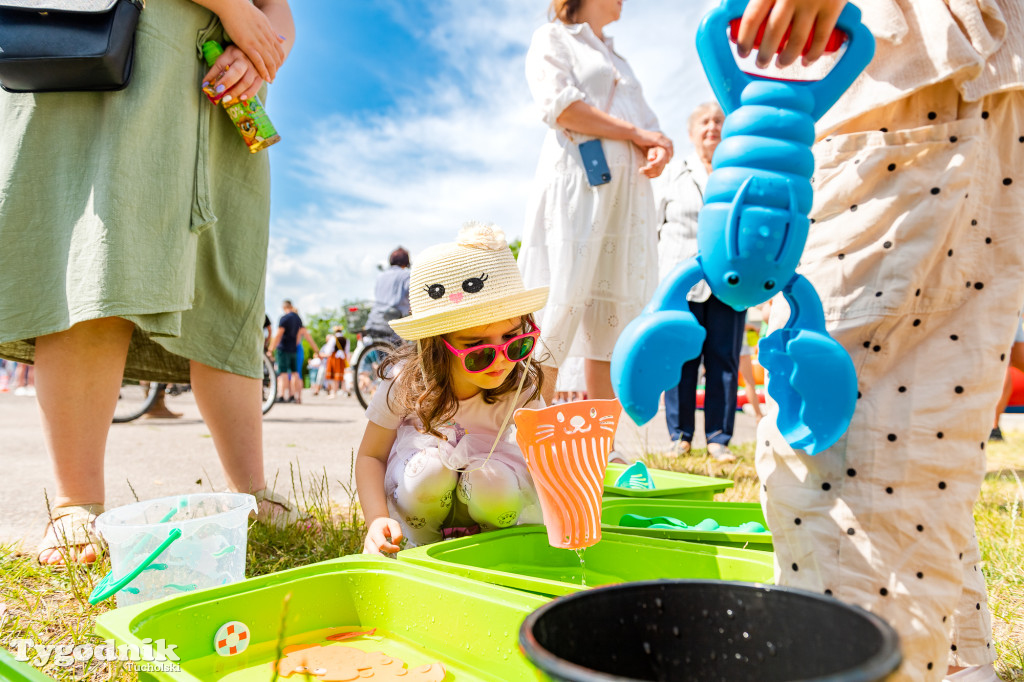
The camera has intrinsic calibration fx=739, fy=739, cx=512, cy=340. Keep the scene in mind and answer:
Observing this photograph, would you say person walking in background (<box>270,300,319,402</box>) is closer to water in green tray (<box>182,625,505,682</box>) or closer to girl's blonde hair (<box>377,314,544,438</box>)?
girl's blonde hair (<box>377,314,544,438</box>)

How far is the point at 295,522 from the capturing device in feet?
6.24

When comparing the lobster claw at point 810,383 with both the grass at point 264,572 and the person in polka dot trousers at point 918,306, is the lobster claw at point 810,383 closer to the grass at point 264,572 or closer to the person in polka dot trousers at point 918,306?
the person in polka dot trousers at point 918,306

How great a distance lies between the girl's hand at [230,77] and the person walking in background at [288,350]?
8578 mm

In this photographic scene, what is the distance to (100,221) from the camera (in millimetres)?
1582

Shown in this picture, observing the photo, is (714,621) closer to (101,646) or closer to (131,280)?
(101,646)

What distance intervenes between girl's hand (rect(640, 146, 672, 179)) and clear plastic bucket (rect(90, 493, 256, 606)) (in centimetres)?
188

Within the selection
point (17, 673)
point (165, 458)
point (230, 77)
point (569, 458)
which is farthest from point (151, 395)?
point (17, 673)

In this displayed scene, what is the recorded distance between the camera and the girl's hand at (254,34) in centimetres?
179

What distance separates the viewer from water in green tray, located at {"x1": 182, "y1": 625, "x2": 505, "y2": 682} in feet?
3.78

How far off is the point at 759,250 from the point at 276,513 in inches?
61.0

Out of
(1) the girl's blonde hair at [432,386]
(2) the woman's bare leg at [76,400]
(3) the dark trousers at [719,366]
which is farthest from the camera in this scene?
(3) the dark trousers at [719,366]

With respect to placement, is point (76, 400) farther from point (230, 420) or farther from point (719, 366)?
point (719, 366)

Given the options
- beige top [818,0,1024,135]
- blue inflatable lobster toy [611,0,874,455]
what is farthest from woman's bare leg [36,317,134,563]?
beige top [818,0,1024,135]

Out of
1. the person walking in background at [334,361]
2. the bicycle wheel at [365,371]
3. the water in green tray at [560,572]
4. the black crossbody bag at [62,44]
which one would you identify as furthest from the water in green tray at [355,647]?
the person walking in background at [334,361]
